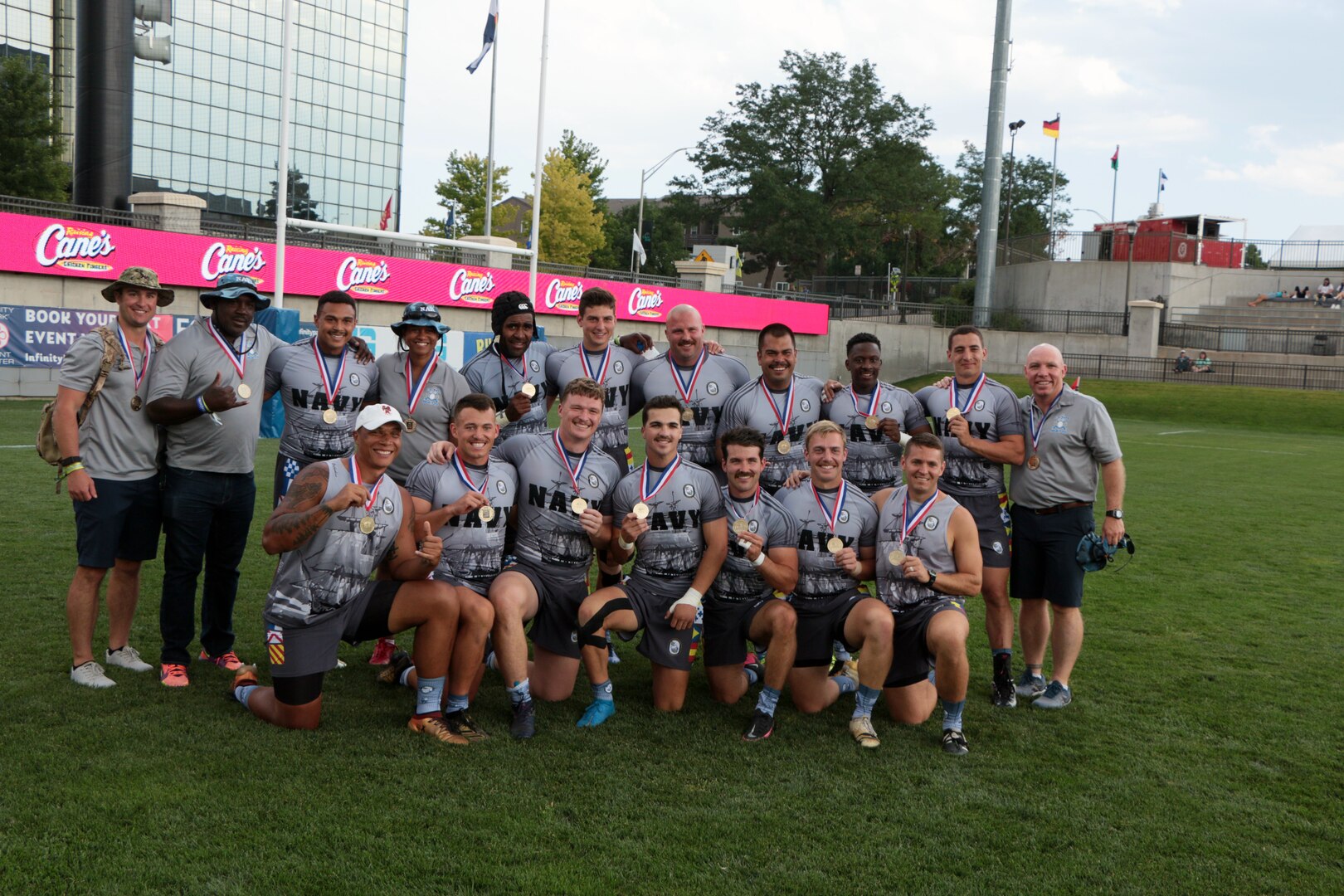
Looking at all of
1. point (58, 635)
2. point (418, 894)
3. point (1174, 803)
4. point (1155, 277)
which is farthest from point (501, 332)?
point (1155, 277)

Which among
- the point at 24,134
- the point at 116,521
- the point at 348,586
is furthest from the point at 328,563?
the point at 24,134

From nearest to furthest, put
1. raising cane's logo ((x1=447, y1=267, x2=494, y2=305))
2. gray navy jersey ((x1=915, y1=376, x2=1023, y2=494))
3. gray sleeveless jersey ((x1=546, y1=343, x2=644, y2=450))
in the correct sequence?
gray navy jersey ((x1=915, y1=376, x2=1023, y2=494)), gray sleeveless jersey ((x1=546, y1=343, x2=644, y2=450)), raising cane's logo ((x1=447, y1=267, x2=494, y2=305))

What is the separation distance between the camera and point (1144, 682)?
22.3 ft

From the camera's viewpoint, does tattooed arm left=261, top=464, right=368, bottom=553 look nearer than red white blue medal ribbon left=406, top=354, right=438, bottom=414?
Yes

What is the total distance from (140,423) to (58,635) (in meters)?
1.80

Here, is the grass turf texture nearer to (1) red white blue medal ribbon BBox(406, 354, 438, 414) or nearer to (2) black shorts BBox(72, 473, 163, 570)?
(2) black shorts BBox(72, 473, 163, 570)

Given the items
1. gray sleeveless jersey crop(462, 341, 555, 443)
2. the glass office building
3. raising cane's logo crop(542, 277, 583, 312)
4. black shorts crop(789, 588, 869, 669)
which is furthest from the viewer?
the glass office building

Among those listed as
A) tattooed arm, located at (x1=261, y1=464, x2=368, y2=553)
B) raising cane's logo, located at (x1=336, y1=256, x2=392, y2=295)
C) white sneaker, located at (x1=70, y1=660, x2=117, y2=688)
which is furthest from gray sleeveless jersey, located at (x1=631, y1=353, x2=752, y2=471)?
raising cane's logo, located at (x1=336, y1=256, x2=392, y2=295)

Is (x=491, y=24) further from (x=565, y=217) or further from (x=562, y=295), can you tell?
(x=565, y=217)

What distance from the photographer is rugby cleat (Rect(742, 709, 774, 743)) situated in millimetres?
5547

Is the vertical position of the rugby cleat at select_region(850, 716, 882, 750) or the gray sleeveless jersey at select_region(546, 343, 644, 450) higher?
the gray sleeveless jersey at select_region(546, 343, 644, 450)

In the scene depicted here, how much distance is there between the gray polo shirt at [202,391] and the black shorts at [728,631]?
9.21ft

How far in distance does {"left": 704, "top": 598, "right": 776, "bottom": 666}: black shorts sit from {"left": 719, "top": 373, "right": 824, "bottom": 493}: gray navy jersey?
947 mm

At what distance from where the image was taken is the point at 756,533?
5.88m
